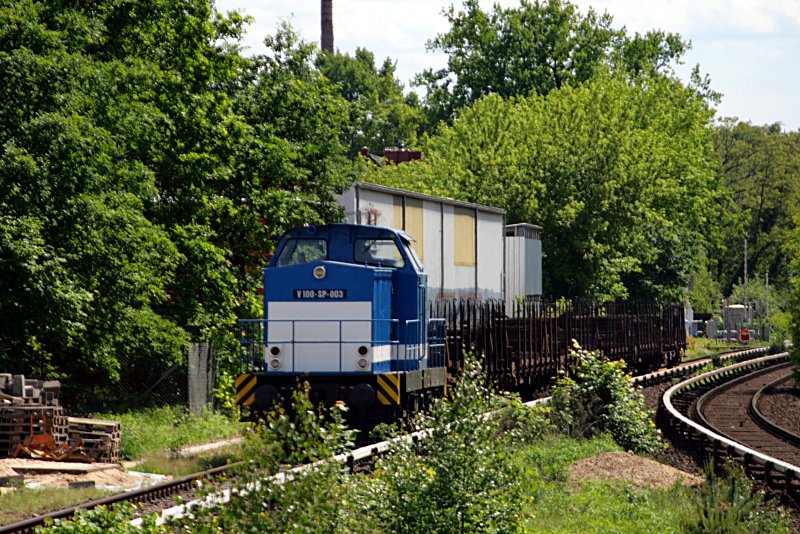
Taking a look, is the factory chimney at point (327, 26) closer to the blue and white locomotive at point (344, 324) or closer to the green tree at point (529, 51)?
the green tree at point (529, 51)

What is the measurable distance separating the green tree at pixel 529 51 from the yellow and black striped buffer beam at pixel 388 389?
187 feet

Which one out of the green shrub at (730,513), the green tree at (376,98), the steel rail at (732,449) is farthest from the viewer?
the green tree at (376,98)

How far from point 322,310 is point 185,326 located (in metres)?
7.01

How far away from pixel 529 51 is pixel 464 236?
46.8 meters

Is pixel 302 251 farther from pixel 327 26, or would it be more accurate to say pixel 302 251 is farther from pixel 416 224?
pixel 327 26

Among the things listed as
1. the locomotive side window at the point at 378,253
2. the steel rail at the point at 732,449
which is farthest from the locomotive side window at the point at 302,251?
the steel rail at the point at 732,449

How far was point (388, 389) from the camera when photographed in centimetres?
1705

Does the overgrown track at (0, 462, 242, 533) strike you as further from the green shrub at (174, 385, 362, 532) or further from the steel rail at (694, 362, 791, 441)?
the steel rail at (694, 362, 791, 441)

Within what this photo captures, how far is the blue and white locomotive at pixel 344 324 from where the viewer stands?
677 inches

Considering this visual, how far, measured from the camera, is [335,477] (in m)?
8.41

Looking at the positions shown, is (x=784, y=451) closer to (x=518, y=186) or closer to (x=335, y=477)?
(x=335, y=477)

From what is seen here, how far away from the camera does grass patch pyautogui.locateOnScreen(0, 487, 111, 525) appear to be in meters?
11.9

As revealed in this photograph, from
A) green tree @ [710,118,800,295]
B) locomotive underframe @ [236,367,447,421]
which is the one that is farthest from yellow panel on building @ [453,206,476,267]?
green tree @ [710,118,800,295]

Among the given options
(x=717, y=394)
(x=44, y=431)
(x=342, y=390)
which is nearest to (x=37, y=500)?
(x=44, y=431)
